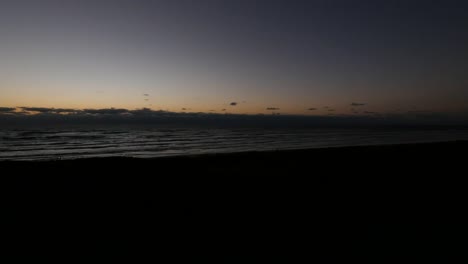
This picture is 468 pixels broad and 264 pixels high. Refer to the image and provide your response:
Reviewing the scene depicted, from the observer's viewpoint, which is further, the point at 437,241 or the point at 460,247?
the point at 437,241

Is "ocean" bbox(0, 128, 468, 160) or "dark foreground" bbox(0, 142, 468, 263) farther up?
"dark foreground" bbox(0, 142, 468, 263)

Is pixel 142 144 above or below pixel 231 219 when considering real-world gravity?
below

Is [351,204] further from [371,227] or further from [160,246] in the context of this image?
[160,246]

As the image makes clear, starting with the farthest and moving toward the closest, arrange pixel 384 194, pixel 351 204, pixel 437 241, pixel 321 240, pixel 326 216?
pixel 384 194 → pixel 351 204 → pixel 326 216 → pixel 321 240 → pixel 437 241

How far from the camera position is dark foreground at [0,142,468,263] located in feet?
18.5

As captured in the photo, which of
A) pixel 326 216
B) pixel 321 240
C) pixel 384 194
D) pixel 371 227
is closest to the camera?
pixel 321 240

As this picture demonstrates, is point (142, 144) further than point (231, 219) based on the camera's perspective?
Yes

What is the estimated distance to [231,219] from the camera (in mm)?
7730

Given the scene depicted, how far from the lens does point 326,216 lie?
26.0ft

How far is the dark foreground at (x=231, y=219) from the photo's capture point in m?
5.65

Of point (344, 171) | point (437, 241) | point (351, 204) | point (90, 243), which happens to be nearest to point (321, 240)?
point (437, 241)

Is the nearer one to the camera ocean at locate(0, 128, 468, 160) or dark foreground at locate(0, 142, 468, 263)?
dark foreground at locate(0, 142, 468, 263)

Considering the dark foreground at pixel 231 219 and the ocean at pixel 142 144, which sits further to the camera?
the ocean at pixel 142 144

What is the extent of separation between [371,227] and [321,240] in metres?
1.52
